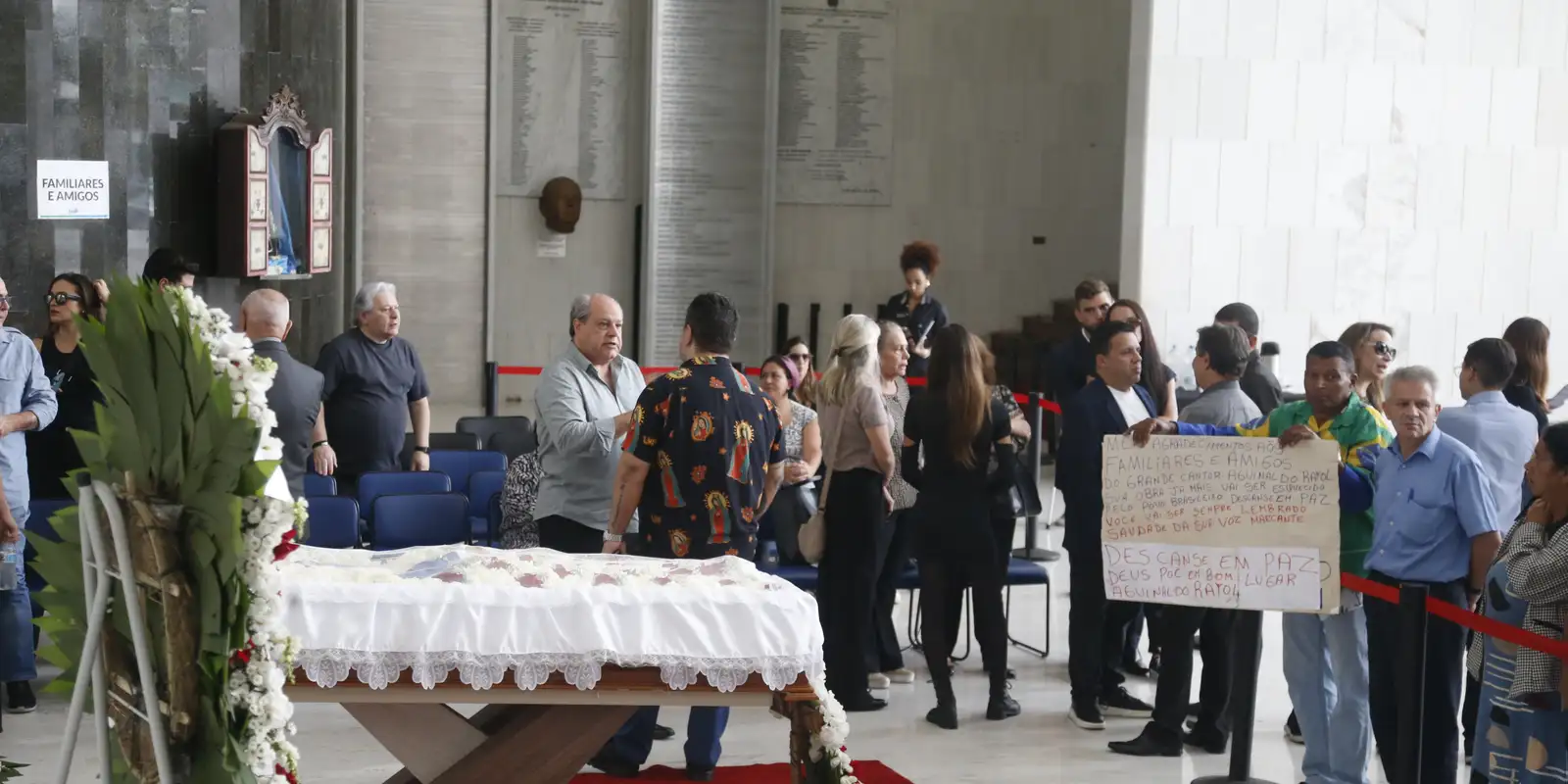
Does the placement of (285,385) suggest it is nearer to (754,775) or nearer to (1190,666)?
(754,775)

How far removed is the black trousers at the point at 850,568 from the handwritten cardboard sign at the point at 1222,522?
4.54 feet

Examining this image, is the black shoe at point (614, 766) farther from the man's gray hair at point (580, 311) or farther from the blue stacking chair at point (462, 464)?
the blue stacking chair at point (462, 464)

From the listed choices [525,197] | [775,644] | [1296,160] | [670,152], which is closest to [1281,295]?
[1296,160]

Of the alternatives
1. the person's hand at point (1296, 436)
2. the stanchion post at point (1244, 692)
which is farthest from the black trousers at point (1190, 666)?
the person's hand at point (1296, 436)

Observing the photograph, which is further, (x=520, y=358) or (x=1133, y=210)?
(x=520, y=358)

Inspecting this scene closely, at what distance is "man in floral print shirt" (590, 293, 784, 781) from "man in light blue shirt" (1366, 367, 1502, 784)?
2.13 metres

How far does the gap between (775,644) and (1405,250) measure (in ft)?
31.5

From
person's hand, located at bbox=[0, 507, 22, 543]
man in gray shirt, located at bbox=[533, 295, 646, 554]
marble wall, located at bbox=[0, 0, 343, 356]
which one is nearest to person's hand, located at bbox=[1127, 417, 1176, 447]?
man in gray shirt, located at bbox=[533, 295, 646, 554]

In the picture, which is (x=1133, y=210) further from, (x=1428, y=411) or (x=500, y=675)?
(x=500, y=675)

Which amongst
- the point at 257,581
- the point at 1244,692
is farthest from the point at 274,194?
the point at 257,581

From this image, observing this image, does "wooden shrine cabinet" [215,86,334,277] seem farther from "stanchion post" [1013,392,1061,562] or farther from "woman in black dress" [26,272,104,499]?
"stanchion post" [1013,392,1061,562]

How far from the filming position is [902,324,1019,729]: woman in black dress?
21.9 ft

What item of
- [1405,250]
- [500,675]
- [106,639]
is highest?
[1405,250]

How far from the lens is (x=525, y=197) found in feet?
48.9
